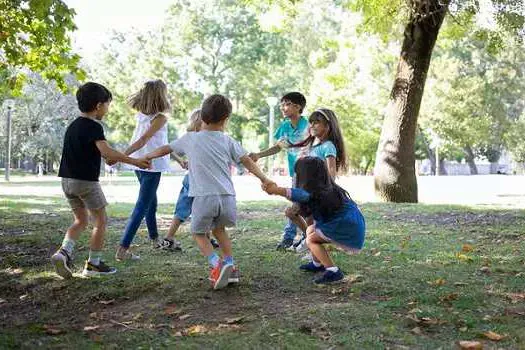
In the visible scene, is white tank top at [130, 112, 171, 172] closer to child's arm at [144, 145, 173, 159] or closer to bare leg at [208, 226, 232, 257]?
child's arm at [144, 145, 173, 159]

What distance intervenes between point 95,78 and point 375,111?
83.8 feet

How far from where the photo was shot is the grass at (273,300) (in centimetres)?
367

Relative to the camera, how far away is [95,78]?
2179 inches

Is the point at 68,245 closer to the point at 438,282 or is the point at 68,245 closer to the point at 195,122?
the point at 195,122

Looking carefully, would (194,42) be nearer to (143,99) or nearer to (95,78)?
(95,78)

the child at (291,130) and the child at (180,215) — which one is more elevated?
the child at (291,130)

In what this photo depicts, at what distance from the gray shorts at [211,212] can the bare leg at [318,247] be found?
0.70 metres

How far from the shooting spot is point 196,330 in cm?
382

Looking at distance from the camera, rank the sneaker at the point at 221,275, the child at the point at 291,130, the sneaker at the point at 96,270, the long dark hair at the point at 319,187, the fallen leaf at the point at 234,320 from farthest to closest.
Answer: the child at the point at 291,130, the sneaker at the point at 96,270, the long dark hair at the point at 319,187, the sneaker at the point at 221,275, the fallen leaf at the point at 234,320

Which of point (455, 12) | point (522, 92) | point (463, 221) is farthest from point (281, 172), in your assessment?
point (463, 221)

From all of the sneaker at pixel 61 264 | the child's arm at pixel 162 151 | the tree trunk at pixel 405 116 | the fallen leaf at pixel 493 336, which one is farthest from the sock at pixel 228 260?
the tree trunk at pixel 405 116

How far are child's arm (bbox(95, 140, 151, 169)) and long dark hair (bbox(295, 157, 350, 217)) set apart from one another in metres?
1.43

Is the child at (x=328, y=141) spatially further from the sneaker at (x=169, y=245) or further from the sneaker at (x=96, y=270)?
the sneaker at (x=96, y=270)

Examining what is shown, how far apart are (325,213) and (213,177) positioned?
98 cm
